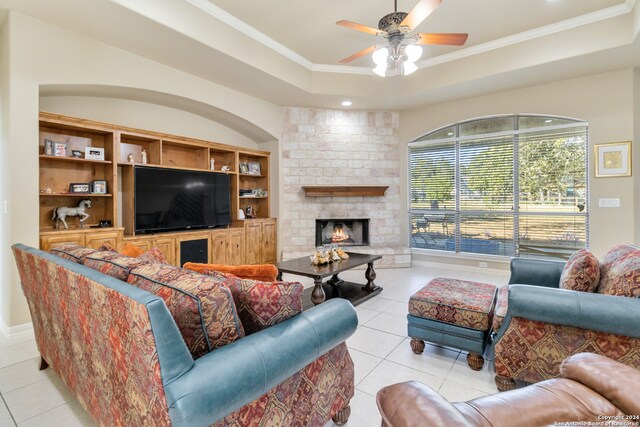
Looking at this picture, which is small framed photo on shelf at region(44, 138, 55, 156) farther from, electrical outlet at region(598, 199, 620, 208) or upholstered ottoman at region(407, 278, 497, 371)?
electrical outlet at region(598, 199, 620, 208)

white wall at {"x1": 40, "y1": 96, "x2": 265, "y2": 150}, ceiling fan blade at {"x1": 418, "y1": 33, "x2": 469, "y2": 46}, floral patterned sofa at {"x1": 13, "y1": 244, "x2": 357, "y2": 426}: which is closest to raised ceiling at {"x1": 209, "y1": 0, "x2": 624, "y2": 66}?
ceiling fan blade at {"x1": 418, "y1": 33, "x2": 469, "y2": 46}

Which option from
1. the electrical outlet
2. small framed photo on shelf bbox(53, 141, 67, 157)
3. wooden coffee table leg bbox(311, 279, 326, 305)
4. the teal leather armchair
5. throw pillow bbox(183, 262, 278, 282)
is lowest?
wooden coffee table leg bbox(311, 279, 326, 305)

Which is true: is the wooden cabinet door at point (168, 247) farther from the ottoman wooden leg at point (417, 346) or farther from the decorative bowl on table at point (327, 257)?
the ottoman wooden leg at point (417, 346)

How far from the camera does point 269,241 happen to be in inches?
224

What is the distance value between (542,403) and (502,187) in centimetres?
487

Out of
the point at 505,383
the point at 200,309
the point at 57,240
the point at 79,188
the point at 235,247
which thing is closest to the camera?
the point at 200,309

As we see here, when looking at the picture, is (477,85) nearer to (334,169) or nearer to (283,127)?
(334,169)

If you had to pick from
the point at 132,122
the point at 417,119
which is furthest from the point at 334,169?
the point at 132,122

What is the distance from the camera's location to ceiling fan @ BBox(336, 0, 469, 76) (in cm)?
274

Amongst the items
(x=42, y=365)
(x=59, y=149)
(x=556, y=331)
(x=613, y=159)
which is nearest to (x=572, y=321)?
(x=556, y=331)

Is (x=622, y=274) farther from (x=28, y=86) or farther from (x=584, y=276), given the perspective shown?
(x=28, y=86)

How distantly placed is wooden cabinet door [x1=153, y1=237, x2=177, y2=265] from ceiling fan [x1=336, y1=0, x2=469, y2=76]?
3399mm

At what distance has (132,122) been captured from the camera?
14.1ft

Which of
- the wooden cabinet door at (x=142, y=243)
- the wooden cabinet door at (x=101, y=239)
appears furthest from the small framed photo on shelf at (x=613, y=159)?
the wooden cabinet door at (x=101, y=239)
